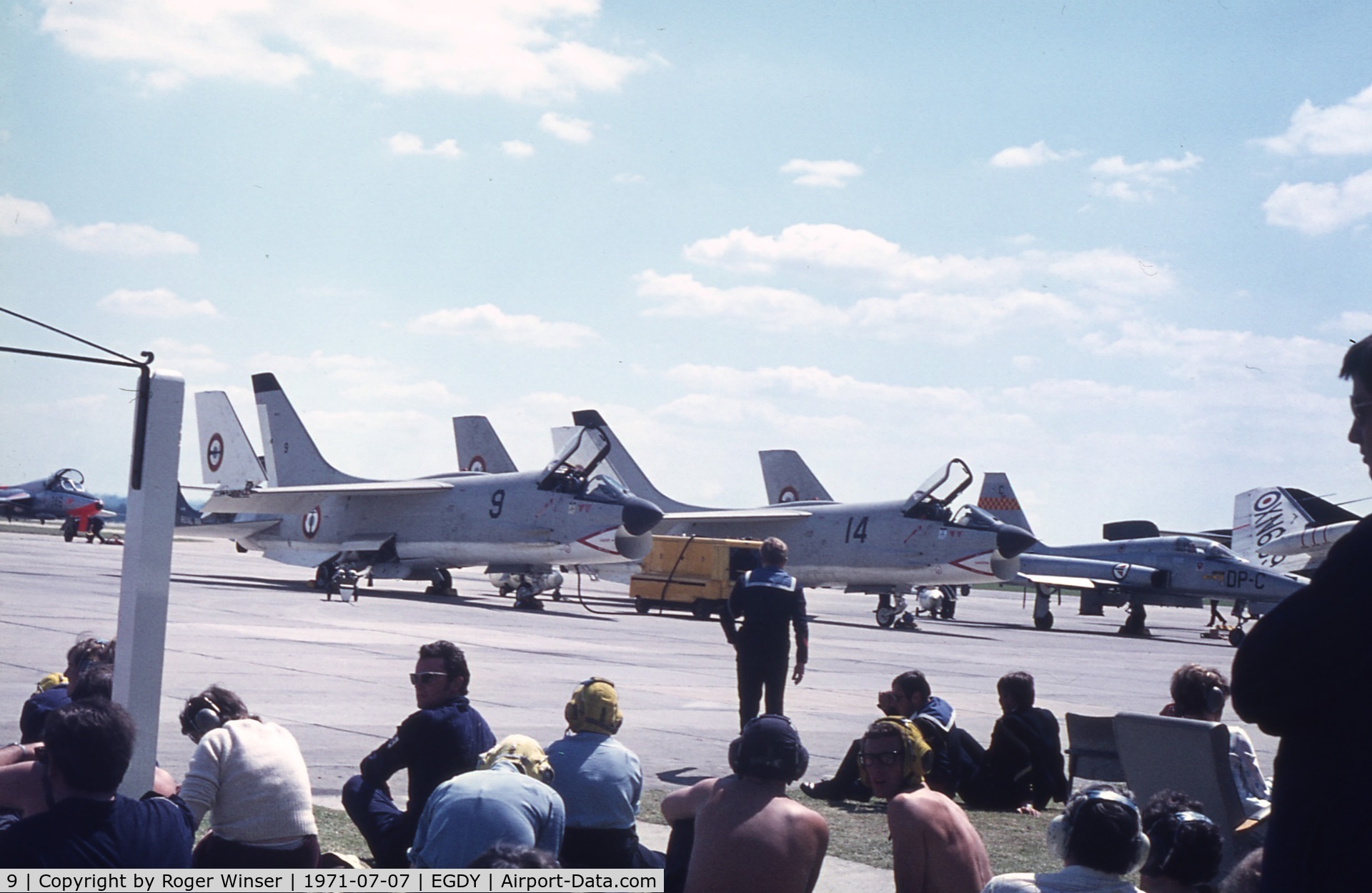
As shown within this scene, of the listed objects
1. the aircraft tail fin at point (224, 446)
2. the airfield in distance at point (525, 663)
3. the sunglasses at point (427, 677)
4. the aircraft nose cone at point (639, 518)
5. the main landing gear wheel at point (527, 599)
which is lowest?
the airfield in distance at point (525, 663)

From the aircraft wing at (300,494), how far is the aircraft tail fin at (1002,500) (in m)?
21.6

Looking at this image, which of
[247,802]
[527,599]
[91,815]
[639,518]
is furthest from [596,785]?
[527,599]

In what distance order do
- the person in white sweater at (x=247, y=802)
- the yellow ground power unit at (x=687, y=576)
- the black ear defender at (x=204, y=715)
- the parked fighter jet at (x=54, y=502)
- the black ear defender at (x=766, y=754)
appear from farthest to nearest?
the parked fighter jet at (x=54, y=502) → the yellow ground power unit at (x=687, y=576) → the black ear defender at (x=204, y=715) → the person in white sweater at (x=247, y=802) → the black ear defender at (x=766, y=754)

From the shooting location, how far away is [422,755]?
527 cm

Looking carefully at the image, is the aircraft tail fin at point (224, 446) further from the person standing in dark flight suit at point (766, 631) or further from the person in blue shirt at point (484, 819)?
the person in blue shirt at point (484, 819)

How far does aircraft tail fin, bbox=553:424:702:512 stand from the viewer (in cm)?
3944

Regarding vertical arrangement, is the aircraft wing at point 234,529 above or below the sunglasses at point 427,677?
above

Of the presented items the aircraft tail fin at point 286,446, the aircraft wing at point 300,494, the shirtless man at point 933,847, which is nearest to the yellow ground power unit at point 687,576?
the aircraft wing at point 300,494

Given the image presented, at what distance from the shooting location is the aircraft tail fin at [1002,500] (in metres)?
44.4

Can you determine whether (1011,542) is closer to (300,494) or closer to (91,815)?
(300,494)

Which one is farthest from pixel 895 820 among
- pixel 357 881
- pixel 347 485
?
pixel 347 485

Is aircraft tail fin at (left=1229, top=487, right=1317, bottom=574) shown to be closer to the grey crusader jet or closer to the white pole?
the grey crusader jet

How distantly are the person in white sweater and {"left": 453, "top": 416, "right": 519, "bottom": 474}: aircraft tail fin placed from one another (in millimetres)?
34489

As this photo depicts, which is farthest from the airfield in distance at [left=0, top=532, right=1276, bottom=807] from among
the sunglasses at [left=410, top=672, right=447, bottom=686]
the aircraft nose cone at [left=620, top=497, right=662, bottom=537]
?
the sunglasses at [left=410, top=672, right=447, bottom=686]
